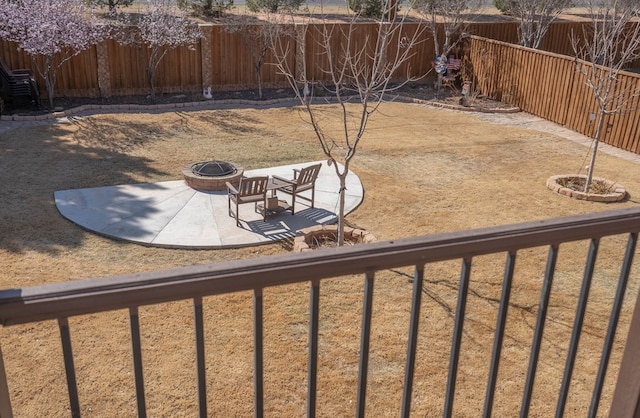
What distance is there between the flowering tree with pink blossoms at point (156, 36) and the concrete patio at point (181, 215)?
247 inches

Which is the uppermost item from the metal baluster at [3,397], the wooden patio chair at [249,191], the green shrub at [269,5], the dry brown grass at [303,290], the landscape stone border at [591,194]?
the green shrub at [269,5]

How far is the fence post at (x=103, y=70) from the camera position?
50.9ft

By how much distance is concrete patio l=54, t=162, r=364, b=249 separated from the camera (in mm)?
8211

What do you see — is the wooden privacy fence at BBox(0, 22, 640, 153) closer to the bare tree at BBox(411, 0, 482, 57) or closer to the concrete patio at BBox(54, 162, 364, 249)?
the bare tree at BBox(411, 0, 482, 57)

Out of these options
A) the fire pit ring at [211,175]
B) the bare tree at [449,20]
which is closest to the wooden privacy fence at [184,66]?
the bare tree at [449,20]

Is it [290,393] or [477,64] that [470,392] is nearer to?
[290,393]

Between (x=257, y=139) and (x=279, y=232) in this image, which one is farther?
(x=257, y=139)

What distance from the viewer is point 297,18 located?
72.5 feet

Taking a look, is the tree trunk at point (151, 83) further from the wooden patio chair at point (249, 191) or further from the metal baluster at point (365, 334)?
the metal baluster at point (365, 334)

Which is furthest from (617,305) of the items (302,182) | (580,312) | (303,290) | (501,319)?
(302,182)

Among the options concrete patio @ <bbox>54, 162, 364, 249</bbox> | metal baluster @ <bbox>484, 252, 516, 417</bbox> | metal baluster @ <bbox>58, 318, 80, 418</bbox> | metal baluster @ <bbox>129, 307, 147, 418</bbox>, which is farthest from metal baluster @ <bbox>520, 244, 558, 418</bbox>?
concrete patio @ <bbox>54, 162, 364, 249</bbox>

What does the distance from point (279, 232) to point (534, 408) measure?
419cm

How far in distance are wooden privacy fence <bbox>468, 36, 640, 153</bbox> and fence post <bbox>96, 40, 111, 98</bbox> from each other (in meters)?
9.55

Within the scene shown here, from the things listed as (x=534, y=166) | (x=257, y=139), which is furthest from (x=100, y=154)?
(x=534, y=166)
